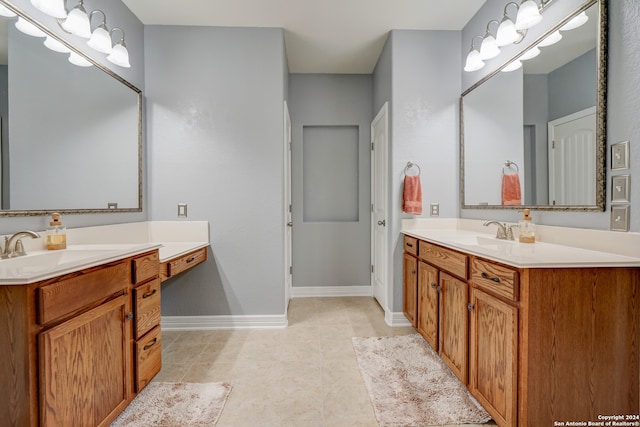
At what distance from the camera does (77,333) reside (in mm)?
1174

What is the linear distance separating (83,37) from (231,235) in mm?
1625

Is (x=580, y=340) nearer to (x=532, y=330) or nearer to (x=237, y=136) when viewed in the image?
(x=532, y=330)

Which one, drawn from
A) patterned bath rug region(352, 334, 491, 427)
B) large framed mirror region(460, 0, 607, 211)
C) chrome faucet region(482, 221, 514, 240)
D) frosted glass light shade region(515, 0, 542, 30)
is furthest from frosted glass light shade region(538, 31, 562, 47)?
patterned bath rug region(352, 334, 491, 427)

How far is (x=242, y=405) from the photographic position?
162 cm

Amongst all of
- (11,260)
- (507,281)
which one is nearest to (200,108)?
(11,260)

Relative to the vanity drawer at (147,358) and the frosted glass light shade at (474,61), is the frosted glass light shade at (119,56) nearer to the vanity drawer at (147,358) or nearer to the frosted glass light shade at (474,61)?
the vanity drawer at (147,358)

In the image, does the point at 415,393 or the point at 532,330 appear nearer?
the point at 532,330

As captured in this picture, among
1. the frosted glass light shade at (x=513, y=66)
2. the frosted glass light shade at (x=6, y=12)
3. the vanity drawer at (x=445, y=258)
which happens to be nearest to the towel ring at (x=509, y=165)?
the frosted glass light shade at (x=513, y=66)

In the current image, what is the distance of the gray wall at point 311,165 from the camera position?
3.47 m

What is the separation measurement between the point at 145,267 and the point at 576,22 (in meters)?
2.61

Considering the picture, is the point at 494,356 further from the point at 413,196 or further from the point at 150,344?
the point at 150,344

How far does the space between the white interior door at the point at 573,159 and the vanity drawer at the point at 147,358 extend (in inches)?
94.8

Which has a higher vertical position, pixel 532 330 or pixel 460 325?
pixel 532 330

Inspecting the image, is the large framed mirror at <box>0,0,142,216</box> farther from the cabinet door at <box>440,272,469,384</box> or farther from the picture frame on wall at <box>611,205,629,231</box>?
the picture frame on wall at <box>611,205,629,231</box>
